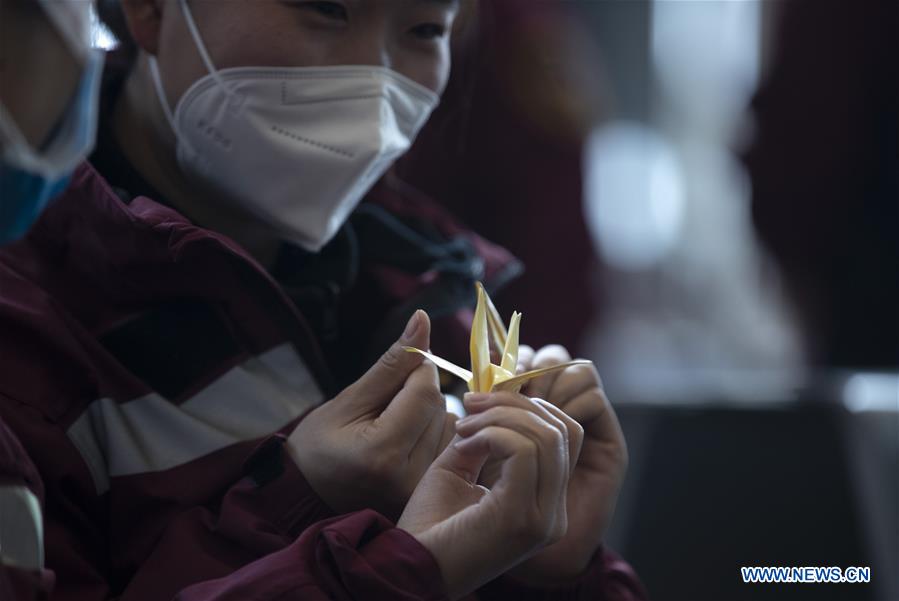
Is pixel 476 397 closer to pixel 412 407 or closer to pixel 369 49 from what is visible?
pixel 412 407

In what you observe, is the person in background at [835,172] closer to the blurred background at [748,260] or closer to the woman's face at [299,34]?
the blurred background at [748,260]

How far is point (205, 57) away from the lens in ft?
2.85

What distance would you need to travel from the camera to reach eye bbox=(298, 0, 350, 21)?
32.0 inches

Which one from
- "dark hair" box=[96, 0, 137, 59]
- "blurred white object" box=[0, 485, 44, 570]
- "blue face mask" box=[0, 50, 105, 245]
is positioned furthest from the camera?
"dark hair" box=[96, 0, 137, 59]

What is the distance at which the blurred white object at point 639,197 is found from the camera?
4238 millimetres

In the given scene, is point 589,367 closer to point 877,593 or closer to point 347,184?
point 347,184

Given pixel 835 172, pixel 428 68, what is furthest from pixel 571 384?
pixel 835 172

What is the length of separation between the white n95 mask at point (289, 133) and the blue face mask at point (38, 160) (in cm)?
30

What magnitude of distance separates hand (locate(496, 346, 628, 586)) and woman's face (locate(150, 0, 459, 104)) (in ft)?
0.90

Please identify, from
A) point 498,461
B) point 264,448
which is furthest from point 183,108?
point 498,461

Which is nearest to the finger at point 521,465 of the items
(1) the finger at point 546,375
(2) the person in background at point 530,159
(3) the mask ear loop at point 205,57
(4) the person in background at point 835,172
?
(1) the finger at point 546,375

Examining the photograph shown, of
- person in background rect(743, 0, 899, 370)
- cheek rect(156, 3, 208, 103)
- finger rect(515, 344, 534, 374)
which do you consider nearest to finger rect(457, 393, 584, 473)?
finger rect(515, 344, 534, 374)

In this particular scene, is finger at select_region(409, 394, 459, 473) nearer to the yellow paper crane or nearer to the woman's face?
the yellow paper crane

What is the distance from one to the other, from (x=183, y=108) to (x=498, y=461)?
1.39 ft
